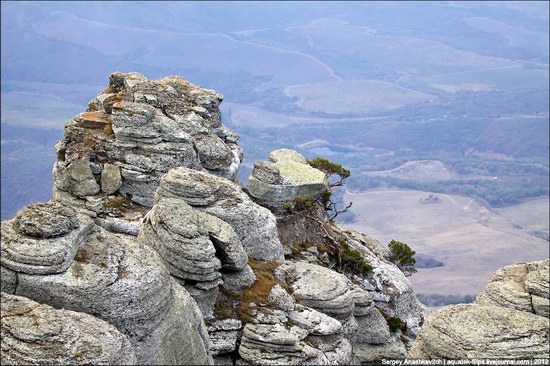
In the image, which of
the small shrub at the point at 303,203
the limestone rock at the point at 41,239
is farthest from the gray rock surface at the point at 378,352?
the limestone rock at the point at 41,239

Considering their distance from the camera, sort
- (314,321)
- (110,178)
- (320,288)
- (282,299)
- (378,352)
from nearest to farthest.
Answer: (314,321)
(282,299)
(320,288)
(378,352)
(110,178)

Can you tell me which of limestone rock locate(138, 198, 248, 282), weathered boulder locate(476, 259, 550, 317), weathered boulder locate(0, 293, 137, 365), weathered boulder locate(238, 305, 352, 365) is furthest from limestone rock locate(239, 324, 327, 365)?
weathered boulder locate(476, 259, 550, 317)

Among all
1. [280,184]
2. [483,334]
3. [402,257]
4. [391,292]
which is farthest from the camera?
[402,257]

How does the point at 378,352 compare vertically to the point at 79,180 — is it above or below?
below

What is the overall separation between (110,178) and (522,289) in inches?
959

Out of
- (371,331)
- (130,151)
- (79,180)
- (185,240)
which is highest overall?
(185,240)

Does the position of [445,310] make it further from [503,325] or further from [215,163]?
[215,163]

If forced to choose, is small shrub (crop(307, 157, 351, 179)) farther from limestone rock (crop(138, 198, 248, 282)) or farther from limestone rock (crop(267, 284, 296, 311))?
limestone rock (crop(138, 198, 248, 282))

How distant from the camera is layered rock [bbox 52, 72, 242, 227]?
43.2 m

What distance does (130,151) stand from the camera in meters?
44.4

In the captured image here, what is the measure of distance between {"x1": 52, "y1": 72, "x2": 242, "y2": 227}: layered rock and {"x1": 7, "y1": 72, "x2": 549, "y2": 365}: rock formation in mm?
86

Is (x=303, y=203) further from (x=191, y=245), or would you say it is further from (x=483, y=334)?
(x=483, y=334)

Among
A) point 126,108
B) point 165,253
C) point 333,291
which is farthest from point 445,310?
point 126,108

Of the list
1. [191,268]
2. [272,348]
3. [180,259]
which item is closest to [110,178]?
[180,259]
